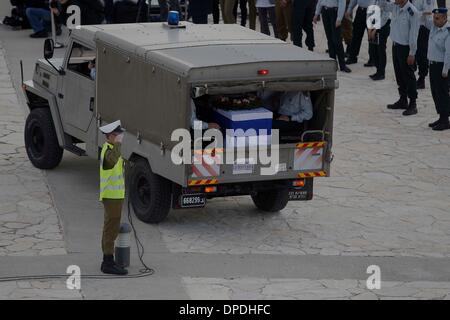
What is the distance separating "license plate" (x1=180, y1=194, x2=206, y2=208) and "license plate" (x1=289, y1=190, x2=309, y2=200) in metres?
1.20

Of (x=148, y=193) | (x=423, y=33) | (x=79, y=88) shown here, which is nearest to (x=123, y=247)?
(x=148, y=193)

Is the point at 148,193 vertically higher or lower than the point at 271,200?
higher

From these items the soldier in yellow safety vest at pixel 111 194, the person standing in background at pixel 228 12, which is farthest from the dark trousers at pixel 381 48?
the soldier in yellow safety vest at pixel 111 194

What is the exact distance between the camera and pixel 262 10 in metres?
25.5

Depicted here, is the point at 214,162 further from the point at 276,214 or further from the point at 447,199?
the point at 447,199

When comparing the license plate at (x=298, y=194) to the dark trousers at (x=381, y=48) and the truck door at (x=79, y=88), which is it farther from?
the dark trousers at (x=381, y=48)

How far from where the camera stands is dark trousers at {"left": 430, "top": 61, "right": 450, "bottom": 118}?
752 inches

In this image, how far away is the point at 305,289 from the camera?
12227mm

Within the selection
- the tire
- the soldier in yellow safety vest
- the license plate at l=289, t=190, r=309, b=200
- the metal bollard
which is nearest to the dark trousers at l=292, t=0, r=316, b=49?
the tire

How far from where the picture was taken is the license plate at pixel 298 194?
14398mm

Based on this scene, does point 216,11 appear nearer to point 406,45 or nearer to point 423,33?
point 423,33

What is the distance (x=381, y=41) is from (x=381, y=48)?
0.45 feet

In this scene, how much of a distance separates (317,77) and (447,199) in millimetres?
3060

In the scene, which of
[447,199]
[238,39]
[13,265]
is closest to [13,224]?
[13,265]
